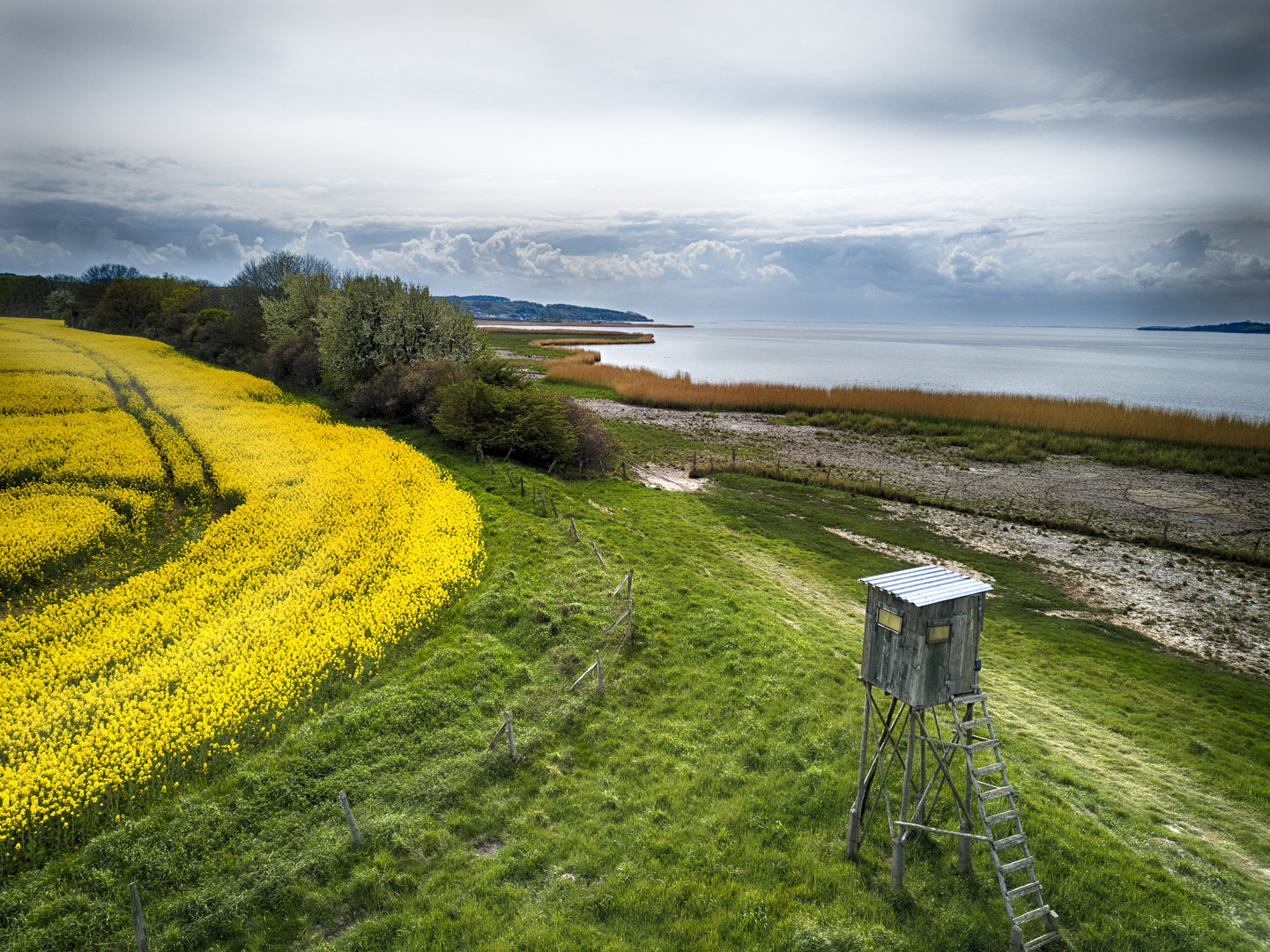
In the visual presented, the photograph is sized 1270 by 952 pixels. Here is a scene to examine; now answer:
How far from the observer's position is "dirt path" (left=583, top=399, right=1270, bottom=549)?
1227 inches

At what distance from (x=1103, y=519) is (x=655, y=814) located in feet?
106

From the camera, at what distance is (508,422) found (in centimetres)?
3325

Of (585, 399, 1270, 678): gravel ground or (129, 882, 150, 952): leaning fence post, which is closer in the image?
(129, 882, 150, 952): leaning fence post

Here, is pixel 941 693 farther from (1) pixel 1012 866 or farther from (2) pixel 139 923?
(2) pixel 139 923

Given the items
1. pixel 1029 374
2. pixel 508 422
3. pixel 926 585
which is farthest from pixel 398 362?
pixel 1029 374

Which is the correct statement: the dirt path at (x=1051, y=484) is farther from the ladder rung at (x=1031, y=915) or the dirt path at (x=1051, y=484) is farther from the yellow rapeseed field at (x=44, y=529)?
the yellow rapeseed field at (x=44, y=529)

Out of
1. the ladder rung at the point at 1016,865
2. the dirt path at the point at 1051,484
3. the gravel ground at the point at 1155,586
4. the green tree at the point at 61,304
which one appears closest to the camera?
the ladder rung at the point at 1016,865

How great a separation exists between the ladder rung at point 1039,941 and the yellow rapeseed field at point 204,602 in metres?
12.4

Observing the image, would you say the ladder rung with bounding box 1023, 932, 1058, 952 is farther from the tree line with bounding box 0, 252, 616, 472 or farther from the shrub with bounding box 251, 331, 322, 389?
the shrub with bounding box 251, 331, 322, 389

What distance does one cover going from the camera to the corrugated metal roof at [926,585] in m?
7.97

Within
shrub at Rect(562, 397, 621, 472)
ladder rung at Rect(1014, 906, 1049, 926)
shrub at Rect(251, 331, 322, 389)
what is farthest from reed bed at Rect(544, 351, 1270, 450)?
ladder rung at Rect(1014, 906, 1049, 926)

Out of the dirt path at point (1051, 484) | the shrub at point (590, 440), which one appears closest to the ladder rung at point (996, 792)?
the dirt path at point (1051, 484)

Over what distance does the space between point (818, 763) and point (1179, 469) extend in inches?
1772

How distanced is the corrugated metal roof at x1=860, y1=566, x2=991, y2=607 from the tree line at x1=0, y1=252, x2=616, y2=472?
25771 millimetres
